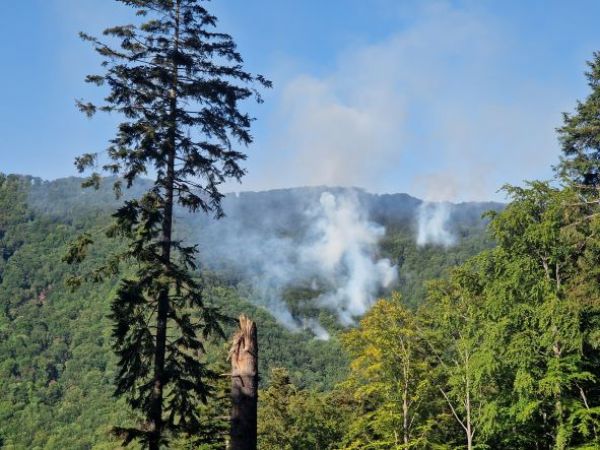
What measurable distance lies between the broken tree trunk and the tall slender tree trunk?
18.5 ft

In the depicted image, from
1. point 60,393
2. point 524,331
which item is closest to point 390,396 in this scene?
point 524,331

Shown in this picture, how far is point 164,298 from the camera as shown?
14.6 m

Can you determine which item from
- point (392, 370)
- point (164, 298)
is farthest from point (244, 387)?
point (392, 370)

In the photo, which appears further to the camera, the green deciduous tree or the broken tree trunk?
the green deciduous tree

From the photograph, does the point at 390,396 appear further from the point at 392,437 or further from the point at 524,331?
the point at 524,331

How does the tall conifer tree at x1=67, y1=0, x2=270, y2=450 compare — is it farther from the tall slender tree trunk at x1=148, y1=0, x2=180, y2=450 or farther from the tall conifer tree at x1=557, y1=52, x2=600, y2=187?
the tall conifer tree at x1=557, y1=52, x2=600, y2=187

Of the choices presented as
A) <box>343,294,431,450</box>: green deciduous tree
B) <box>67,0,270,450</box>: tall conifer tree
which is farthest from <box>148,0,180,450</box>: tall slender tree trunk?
<box>343,294,431,450</box>: green deciduous tree

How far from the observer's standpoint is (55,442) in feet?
518

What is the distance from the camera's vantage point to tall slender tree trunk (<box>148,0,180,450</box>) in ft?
46.1

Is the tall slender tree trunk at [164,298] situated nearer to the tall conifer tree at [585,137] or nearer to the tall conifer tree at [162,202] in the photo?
the tall conifer tree at [162,202]

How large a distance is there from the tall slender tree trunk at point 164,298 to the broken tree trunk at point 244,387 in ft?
18.5

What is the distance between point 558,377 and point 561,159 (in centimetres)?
1462

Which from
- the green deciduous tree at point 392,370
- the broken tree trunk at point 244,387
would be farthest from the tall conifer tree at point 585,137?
the broken tree trunk at point 244,387

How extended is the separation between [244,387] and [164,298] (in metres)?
6.16
